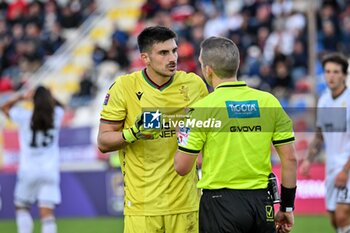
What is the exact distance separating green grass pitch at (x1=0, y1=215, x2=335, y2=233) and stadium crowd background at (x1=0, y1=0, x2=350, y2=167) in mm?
1510

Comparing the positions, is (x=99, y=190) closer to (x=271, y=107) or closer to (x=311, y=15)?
A: (x=311, y=15)

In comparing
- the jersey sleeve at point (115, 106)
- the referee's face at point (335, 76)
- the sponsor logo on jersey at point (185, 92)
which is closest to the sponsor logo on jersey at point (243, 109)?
the sponsor logo on jersey at point (185, 92)

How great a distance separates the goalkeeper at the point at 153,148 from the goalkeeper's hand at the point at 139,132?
15 cm

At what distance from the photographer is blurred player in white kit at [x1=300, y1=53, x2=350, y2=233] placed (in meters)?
9.73

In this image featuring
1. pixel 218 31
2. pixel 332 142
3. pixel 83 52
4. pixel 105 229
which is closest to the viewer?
pixel 332 142

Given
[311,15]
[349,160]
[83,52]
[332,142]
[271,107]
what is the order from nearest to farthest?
1. [271,107]
2. [349,160]
3. [332,142]
4. [311,15]
5. [83,52]

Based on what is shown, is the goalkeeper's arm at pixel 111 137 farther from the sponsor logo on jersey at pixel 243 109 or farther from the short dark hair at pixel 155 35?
the sponsor logo on jersey at pixel 243 109

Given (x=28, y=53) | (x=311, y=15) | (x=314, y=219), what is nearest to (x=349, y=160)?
(x=314, y=219)

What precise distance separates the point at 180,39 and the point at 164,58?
14.6m

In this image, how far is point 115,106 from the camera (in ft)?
23.0

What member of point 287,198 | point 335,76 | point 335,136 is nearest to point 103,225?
point 335,136

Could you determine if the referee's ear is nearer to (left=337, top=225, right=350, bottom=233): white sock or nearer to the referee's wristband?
the referee's wristband

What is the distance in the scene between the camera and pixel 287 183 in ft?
20.8

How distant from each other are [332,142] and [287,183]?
381 centimetres
